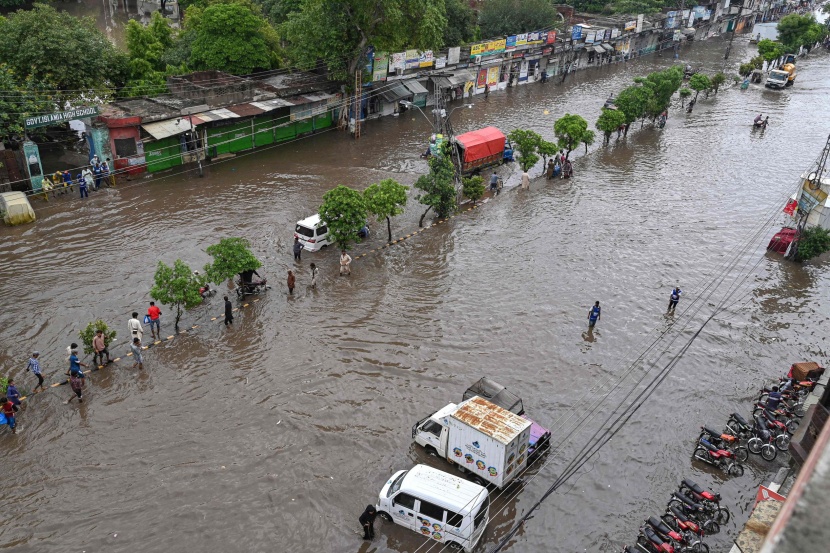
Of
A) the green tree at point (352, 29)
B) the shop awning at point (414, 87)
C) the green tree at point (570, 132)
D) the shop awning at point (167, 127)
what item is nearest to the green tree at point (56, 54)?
the shop awning at point (167, 127)

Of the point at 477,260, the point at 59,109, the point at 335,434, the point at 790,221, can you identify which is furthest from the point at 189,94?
the point at 790,221

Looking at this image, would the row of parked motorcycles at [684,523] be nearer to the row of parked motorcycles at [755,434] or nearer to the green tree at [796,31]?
the row of parked motorcycles at [755,434]

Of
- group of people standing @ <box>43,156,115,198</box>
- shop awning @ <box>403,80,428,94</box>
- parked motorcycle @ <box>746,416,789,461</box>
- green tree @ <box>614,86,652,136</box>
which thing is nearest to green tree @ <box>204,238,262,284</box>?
group of people standing @ <box>43,156,115,198</box>

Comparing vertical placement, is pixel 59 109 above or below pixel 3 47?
below

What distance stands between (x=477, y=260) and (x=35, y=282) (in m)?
16.3

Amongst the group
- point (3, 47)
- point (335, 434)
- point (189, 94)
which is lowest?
point (335, 434)

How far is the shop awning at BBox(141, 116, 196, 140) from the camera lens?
31.1 meters

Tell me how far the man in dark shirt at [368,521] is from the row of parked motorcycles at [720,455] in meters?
5.30

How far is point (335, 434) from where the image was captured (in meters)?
16.6

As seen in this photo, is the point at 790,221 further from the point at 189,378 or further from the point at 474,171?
the point at 189,378

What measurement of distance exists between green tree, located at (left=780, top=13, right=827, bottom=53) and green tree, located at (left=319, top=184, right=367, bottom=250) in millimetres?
72860

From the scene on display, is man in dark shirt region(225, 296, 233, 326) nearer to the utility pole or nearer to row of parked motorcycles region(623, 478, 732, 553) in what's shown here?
row of parked motorcycles region(623, 478, 732, 553)

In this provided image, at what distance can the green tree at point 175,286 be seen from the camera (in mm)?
19359

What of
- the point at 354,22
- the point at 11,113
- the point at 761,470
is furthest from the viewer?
the point at 354,22
